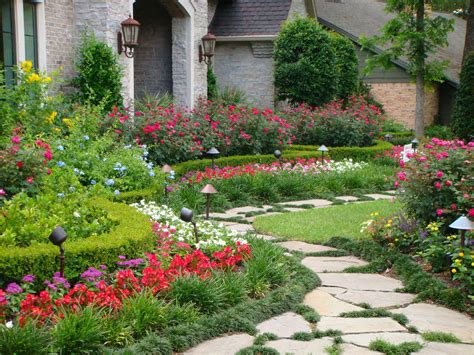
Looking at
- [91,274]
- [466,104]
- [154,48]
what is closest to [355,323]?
[91,274]

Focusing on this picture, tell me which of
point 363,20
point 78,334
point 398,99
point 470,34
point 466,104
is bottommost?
point 78,334

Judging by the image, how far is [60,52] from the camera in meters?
11.5

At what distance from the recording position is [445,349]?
4.20 m

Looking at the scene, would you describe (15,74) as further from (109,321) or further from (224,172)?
(109,321)

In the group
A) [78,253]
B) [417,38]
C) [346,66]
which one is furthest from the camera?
[346,66]

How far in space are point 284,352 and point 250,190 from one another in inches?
226

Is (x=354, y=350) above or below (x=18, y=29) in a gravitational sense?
below

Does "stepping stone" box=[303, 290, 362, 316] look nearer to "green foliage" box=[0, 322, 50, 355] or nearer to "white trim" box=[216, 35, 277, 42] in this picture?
"green foliage" box=[0, 322, 50, 355]

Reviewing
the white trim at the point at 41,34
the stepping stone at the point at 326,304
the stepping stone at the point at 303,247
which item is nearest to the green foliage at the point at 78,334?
the stepping stone at the point at 326,304

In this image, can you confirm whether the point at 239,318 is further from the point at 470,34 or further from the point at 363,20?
the point at 363,20

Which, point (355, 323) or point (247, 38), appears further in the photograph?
point (247, 38)

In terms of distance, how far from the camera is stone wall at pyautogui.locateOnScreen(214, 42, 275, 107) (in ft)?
63.4

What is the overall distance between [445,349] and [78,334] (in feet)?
7.75

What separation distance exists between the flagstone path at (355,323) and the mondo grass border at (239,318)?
60mm
